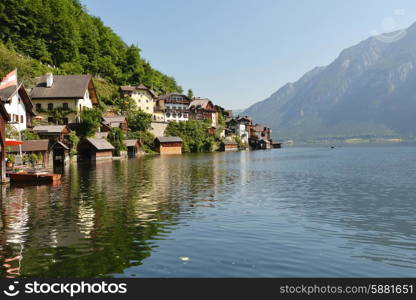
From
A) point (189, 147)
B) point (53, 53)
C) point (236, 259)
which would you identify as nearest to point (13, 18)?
point (53, 53)

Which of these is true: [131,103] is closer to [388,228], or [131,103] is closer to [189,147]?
[189,147]

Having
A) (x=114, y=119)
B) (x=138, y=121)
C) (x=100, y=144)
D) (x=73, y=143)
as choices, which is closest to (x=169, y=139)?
(x=138, y=121)

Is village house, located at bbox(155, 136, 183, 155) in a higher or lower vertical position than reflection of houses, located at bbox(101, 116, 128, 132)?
lower

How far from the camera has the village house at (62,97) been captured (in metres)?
90.1

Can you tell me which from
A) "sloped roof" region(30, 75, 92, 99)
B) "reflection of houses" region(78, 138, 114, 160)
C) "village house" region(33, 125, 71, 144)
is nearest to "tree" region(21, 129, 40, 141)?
"village house" region(33, 125, 71, 144)

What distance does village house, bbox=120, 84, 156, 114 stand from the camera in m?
138

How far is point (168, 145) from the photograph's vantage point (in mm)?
134000

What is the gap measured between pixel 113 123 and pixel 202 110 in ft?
219

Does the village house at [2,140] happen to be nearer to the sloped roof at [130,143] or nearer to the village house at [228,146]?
the sloped roof at [130,143]

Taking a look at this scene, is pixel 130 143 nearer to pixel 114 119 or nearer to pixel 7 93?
pixel 114 119

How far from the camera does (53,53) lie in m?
121

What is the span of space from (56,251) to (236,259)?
7845 millimetres

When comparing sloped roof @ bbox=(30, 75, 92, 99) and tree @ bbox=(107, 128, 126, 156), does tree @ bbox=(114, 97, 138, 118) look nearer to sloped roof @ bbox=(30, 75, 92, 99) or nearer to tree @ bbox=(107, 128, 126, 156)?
tree @ bbox=(107, 128, 126, 156)

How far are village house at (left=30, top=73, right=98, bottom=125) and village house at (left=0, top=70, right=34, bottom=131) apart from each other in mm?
19861
